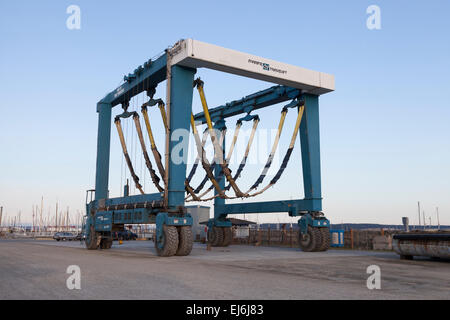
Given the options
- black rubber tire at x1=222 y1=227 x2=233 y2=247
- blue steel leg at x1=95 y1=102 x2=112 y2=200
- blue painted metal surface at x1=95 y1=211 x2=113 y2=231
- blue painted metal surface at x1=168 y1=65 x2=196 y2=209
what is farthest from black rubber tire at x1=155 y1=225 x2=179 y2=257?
black rubber tire at x1=222 y1=227 x2=233 y2=247

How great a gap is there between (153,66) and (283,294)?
2123 cm

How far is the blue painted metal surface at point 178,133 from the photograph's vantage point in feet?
76.9

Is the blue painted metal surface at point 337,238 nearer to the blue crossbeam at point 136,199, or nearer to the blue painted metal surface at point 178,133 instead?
the blue painted metal surface at point 178,133

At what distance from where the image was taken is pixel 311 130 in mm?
29891

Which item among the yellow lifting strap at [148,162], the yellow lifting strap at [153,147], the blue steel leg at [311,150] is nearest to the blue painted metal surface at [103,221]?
the yellow lifting strap at [148,162]

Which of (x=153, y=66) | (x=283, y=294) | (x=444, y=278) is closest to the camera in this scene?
(x=283, y=294)

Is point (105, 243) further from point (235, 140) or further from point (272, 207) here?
point (235, 140)

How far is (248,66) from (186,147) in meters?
6.93

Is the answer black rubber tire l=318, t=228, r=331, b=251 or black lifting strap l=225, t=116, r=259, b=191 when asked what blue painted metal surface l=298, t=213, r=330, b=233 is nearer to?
black rubber tire l=318, t=228, r=331, b=251

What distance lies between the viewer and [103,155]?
1298 inches

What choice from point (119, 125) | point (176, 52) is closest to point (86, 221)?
point (119, 125)

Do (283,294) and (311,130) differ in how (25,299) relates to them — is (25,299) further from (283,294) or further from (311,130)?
(311,130)

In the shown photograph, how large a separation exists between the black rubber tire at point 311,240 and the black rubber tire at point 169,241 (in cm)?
1030

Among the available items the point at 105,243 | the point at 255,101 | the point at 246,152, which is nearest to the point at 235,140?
the point at 246,152
